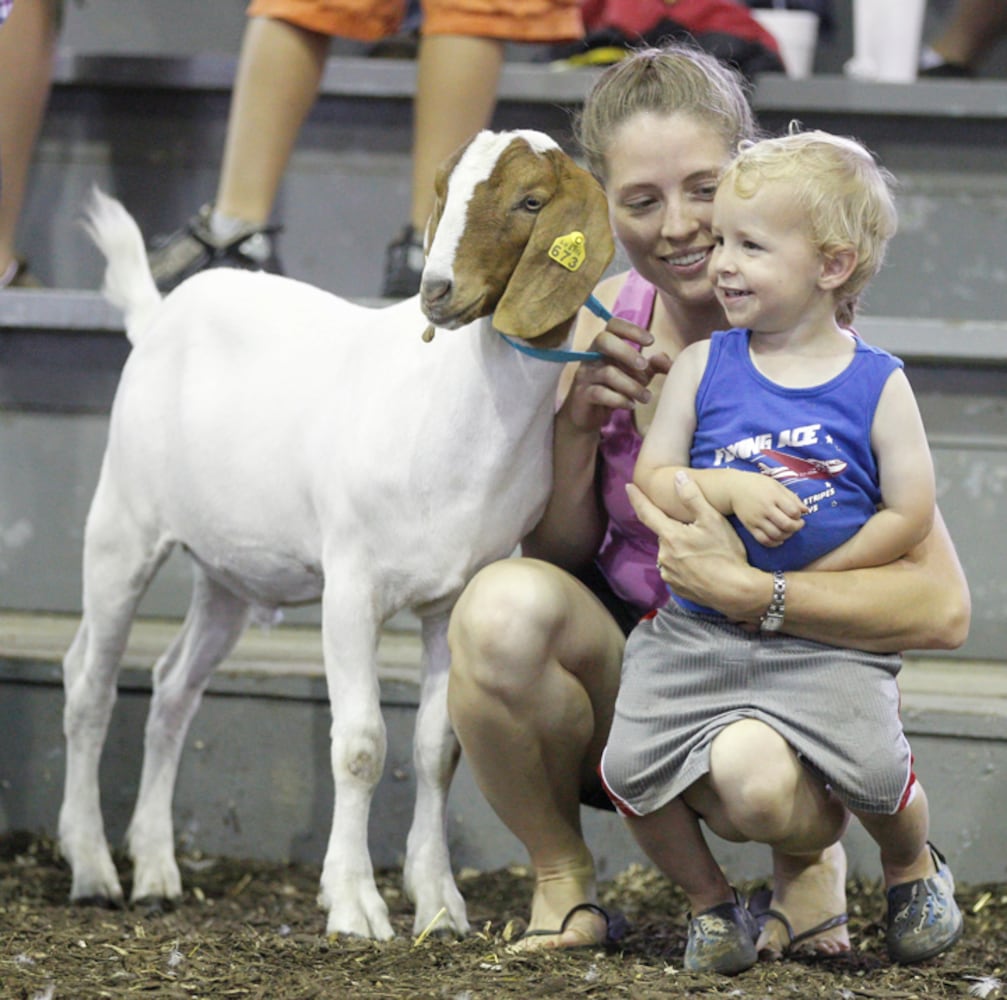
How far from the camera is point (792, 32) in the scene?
382cm

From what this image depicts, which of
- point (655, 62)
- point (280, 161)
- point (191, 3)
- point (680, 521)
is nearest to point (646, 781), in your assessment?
point (680, 521)

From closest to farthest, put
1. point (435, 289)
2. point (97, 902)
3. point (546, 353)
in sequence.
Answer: point (435, 289)
point (546, 353)
point (97, 902)

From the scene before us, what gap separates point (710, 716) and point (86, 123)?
242 cm

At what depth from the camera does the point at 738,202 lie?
5.89ft

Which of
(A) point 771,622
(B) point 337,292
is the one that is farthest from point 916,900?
(B) point 337,292

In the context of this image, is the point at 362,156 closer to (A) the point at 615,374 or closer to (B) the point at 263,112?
(B) the point at 263,112

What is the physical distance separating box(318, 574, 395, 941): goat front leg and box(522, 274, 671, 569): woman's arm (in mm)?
295

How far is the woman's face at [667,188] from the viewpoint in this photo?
1.96 metres

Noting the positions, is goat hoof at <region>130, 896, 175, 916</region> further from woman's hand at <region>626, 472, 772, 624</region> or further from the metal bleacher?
woman's hand at <region>626, 472, 772, 624</region>

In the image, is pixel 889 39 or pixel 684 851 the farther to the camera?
pixel 889 39

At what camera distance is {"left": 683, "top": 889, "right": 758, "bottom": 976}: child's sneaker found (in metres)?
1.89

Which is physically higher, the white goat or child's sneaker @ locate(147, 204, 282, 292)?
child's sneaker @ locate(147, 204, 282, 292)

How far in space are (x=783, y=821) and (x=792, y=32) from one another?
254 centimetres

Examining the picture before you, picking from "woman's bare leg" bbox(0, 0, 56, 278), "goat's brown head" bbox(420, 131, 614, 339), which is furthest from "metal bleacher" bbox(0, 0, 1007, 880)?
"goat's brown head" bbox(420, 131, 614, 339)
